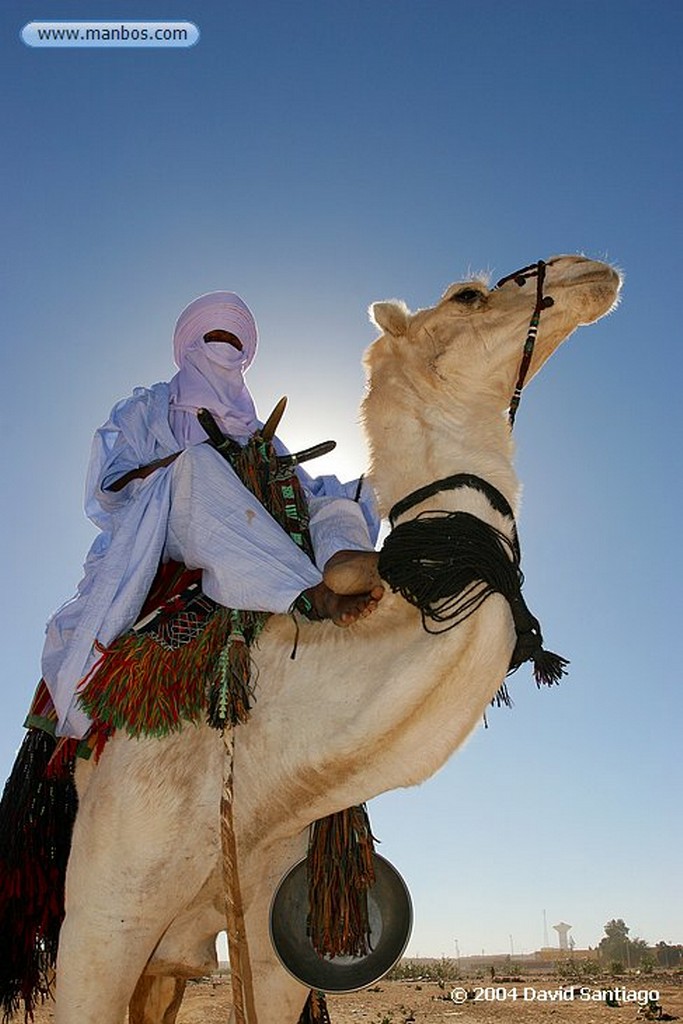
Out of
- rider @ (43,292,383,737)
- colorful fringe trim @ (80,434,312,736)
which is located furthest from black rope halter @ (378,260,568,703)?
colorful fringe trim @ (80,434,312,736)

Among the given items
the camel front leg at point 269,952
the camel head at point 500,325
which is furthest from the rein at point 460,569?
the camel front leg at point 269,952

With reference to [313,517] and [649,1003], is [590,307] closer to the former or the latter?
[313,517]

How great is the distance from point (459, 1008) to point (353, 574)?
16253 mm

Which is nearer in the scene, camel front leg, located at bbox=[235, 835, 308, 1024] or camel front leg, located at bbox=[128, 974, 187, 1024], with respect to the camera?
camel front leg, located at bbox=[235, 835, 308, 1024]

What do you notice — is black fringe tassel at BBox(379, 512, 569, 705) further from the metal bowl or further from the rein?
the metal bowl

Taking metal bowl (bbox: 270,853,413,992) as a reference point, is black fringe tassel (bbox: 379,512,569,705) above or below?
above

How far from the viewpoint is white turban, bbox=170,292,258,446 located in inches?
187

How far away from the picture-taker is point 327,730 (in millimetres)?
3551

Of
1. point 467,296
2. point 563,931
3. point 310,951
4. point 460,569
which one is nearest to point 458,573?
point 460,569

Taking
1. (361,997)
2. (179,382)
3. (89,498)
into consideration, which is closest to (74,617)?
(89,498)

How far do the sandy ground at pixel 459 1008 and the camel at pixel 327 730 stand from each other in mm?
10293

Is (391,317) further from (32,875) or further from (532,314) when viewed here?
(32,875)

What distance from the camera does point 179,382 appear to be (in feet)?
15.9

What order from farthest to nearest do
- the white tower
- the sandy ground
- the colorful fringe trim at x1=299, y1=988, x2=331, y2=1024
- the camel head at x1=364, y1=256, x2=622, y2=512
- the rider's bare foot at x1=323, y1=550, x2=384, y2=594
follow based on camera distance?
the white tower → the sandy ground → the colorful fringe trim at x1=299, y1=988, x2=331, y2=1024 → the camel head at x1=364, y1=256, x2=622, y2=512 → the rider's bare foot at x1=323, y1=550, x2=384, y2=594
